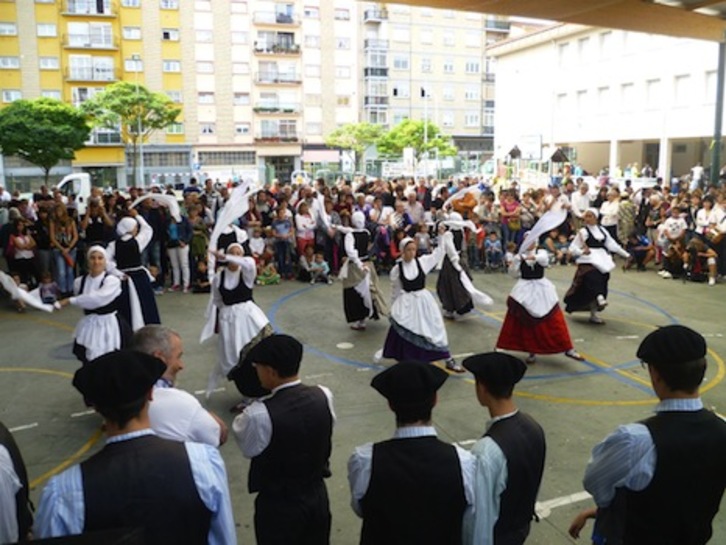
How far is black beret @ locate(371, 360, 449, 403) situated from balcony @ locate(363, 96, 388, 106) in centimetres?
5269

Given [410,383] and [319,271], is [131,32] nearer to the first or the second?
[319,271]

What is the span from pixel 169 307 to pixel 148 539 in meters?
9.48

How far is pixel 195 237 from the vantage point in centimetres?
1320

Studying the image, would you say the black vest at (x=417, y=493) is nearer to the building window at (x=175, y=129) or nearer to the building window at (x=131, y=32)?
the building window at (x=175, y=129)

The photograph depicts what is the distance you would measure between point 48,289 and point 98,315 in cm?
595

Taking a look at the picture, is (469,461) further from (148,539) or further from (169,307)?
(169,307)

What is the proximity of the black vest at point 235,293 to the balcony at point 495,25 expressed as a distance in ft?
185

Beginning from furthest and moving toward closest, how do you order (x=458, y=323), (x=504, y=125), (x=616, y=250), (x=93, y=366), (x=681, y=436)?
(x=504, y=125)
(x=458, y=323)
(x=616, y=250)
(x=681, y=436)
(x=93, y=366)

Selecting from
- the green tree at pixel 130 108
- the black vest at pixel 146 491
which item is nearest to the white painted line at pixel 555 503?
the black vest at pixel 146 491

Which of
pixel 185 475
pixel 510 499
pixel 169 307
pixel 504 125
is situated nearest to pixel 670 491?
pixel 510 499

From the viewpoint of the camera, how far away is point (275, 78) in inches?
1901

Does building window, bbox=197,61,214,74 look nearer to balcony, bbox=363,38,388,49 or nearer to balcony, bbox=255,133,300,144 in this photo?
balcony, bbox=255,133,300,144

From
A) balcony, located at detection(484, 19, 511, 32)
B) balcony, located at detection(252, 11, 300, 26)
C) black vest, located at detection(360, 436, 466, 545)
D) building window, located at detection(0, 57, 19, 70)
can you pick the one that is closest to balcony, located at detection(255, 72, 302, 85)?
balcony, located at detection(252, 11, 300, 26)

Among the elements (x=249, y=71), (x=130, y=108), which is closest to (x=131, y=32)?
(x=130, y=108)
